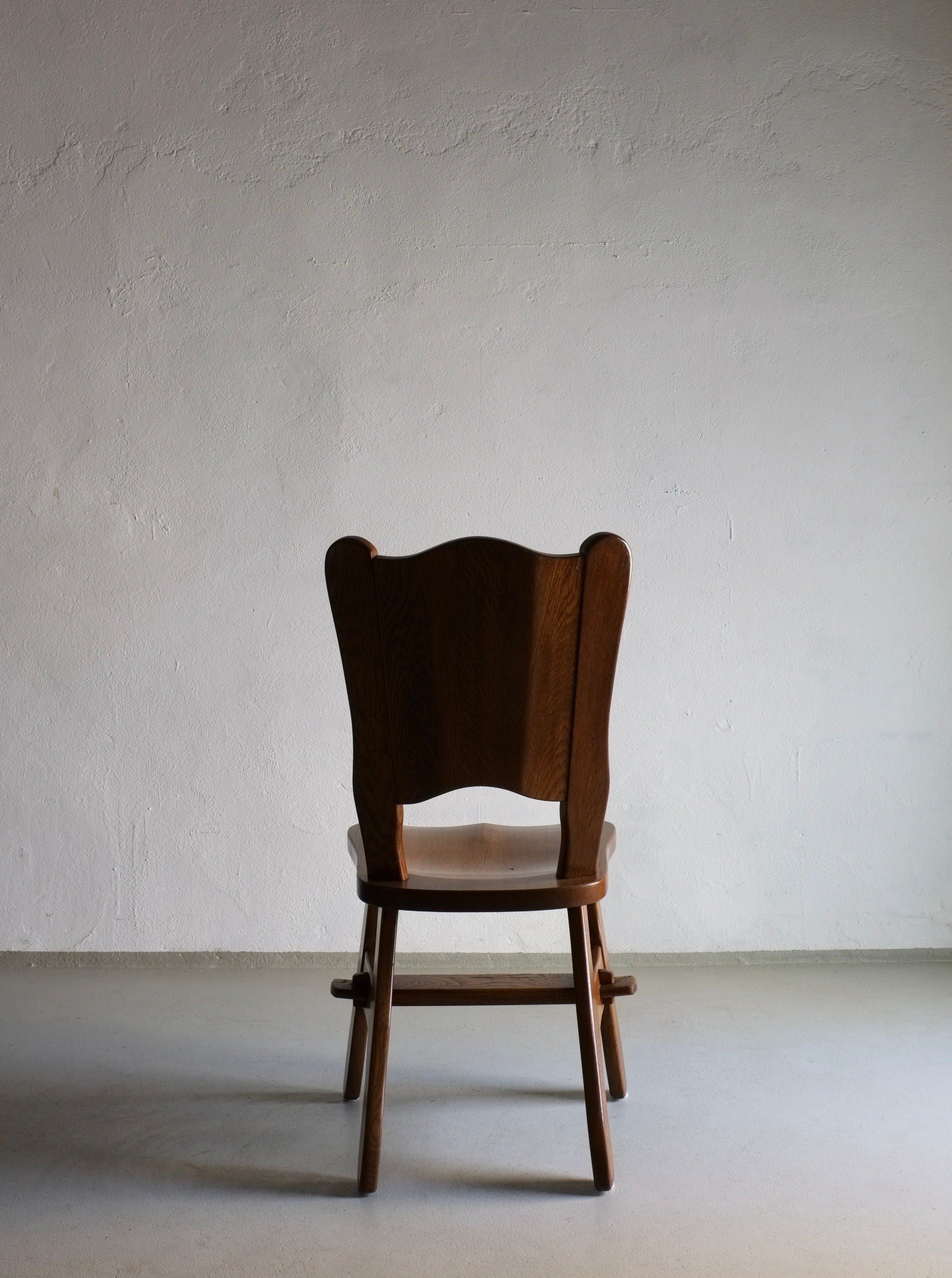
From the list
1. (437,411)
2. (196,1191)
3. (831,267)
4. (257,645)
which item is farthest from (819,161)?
(196,1191)

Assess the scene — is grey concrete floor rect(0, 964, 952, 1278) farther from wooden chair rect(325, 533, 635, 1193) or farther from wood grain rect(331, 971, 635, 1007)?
wood grain rect(331, 971, 635, 1007)

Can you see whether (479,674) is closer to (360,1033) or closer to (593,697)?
(593,697)

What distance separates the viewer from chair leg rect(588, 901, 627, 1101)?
195 centimetres

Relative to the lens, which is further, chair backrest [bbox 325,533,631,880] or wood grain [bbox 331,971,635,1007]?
wood grain [bbox 331,971,635,1007]

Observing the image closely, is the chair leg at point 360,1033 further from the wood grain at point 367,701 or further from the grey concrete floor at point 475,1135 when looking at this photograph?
the wood grain at point 367,701

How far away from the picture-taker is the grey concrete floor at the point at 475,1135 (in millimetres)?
1540

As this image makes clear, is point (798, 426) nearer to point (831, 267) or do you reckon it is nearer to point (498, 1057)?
point (831, 267)

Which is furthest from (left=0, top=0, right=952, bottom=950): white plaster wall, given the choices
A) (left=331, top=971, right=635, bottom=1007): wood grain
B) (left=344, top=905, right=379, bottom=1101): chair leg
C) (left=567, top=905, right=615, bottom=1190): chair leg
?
(left=567, top=905, right=615, bottom=1190): chair leg

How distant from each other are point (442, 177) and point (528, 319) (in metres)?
0.42

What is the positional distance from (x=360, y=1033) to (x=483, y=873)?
48 centimetres

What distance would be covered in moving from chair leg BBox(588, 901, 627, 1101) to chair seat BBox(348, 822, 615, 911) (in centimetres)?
15

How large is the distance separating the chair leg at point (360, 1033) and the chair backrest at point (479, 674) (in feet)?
1.05

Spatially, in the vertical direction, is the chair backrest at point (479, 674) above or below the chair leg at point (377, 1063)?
above

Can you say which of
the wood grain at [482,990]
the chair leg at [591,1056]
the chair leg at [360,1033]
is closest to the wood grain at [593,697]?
the chair leg at [591,1056]
